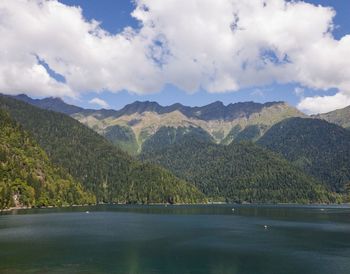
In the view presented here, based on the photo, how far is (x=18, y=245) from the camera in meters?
113

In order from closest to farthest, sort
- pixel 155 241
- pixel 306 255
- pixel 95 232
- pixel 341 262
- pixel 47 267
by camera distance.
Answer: pixel 47 267, pixel 341 262, pixel 306 255, pixel 155 241, pixel 95 232

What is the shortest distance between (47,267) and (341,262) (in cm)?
6295

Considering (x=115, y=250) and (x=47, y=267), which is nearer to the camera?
(x=47, y=267)

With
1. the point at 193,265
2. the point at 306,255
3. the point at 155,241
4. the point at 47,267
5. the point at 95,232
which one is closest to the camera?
the point at 47,267

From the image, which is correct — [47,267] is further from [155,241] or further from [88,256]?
[155,241]

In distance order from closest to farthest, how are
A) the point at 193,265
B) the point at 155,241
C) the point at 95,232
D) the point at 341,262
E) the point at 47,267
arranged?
the point at 47,267 < the point at 193,265 < the point at 341,262 < the point at 155,241 < the point at 95,232

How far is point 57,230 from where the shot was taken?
153500 mm

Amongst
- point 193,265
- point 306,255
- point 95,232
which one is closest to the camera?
point 193,265

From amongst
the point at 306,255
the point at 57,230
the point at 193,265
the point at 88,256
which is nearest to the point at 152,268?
the point at 193,265

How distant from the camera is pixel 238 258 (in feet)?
335

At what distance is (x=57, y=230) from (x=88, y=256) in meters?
57.6

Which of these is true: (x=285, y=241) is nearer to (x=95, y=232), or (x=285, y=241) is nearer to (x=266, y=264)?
(x=266, y=264)

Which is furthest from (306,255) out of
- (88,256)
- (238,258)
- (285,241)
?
(88,256)

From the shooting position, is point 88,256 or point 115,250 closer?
point 88,256
